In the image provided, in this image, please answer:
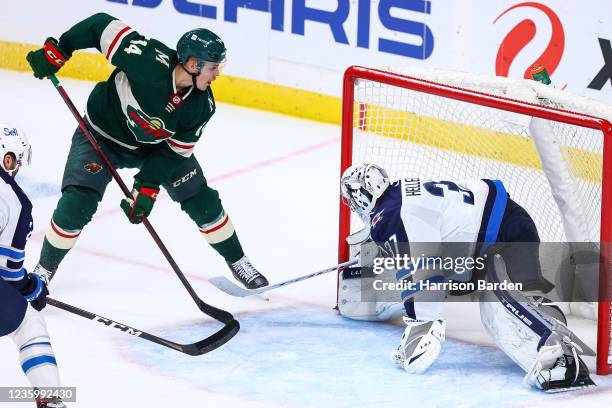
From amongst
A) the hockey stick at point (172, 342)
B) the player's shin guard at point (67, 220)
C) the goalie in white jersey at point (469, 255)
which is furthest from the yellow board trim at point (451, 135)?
the player's shin guard at point (67, 220)

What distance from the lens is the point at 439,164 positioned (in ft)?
16.7

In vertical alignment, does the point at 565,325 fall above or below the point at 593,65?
below

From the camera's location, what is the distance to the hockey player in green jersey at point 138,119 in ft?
15.2

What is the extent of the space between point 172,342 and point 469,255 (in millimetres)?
1008

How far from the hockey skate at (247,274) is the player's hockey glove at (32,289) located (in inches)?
49.9

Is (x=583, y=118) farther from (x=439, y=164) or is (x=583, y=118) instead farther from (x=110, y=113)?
(x=110, y=113)

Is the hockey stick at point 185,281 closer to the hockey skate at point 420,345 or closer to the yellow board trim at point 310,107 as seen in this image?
the hockey skate at point 420,345

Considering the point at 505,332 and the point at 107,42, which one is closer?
the point at 505,332

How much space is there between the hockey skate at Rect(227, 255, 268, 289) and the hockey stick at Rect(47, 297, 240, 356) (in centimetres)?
34

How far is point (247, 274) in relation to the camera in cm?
507

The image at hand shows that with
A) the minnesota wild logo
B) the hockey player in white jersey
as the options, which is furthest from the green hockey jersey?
the hockey player in white jersey

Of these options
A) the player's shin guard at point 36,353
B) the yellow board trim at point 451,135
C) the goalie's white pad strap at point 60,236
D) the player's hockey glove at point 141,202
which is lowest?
the goalie's white pad strap at point 60,236

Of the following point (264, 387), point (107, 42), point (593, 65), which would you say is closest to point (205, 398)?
point (264, 387)

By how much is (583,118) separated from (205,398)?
1436 mm
